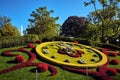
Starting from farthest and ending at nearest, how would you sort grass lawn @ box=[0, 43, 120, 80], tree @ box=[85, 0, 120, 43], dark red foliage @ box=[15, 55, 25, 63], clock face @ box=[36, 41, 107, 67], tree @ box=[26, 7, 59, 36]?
tree @ box=[26, 7, 59, 36] < tree @ box=[85, 0, 120, 43] < clock face @ box=[36, 41, 107, 67] < dark red foliage @ box=[15, 55, 25, 63] < grass lawn @ box=[0, 43, 120, 80]

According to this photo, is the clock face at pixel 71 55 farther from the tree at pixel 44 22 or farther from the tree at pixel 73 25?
the tree at pixel 73 25

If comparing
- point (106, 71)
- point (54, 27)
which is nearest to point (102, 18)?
point (54, 27)

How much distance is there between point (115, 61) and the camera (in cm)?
2886

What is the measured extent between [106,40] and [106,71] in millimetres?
21533

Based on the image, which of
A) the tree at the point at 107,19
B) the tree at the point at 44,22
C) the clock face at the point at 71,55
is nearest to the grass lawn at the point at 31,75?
the clock face at the point at 71,55

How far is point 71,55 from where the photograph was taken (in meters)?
28.7

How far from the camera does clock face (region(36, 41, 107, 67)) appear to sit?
2677 cm

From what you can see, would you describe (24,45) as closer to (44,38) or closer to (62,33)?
(44,38)

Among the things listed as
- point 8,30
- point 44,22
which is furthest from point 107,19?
point 8,30

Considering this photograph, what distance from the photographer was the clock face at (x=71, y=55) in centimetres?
2677

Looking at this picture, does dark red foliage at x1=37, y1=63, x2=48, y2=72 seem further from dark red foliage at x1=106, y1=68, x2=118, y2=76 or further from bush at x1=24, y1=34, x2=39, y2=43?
bush at x1=24, y1=34, x2=39, y2=43

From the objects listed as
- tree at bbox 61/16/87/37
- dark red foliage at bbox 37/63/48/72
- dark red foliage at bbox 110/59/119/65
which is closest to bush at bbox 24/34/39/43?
dark red foliage at bbox 37/63/48/72

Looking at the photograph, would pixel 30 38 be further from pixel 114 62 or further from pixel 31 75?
pixel 31 75

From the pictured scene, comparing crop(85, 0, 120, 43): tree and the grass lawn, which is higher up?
crop(85, 0, 120, 43): tree
